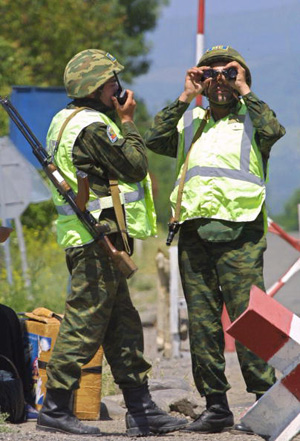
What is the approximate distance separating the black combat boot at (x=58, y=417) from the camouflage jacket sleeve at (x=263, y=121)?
1800 mm

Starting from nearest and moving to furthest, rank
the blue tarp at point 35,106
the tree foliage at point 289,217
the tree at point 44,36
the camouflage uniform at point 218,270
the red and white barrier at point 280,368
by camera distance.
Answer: the red and white barrier at point 280,368 < the camouflage uniform at point 218,270 < the blue tarp at point 35,106 < the tree at point 44,36 < the tree foliage at point 289,217

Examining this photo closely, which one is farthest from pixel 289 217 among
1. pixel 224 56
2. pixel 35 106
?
pixel 224 56

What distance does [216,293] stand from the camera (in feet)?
20.6

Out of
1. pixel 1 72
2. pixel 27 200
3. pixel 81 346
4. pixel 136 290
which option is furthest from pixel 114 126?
pixel 1 72

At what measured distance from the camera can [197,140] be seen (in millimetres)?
6250

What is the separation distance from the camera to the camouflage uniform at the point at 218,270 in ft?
19.9

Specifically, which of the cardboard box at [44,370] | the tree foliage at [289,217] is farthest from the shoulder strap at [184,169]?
the tree foliage at [289,217]

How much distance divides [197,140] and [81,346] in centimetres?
135

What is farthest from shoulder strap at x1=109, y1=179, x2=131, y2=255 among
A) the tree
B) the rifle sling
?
the tree

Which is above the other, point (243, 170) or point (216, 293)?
point (243, 170)

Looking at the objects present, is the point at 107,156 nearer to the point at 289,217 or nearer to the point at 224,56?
the point at 224,56

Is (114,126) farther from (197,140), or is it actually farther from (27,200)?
(27,200)

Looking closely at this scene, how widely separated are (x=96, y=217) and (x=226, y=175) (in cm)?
77

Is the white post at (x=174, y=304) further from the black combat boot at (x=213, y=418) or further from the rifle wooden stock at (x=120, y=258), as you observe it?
the rifle wooden stock at (x=120, y=258)
